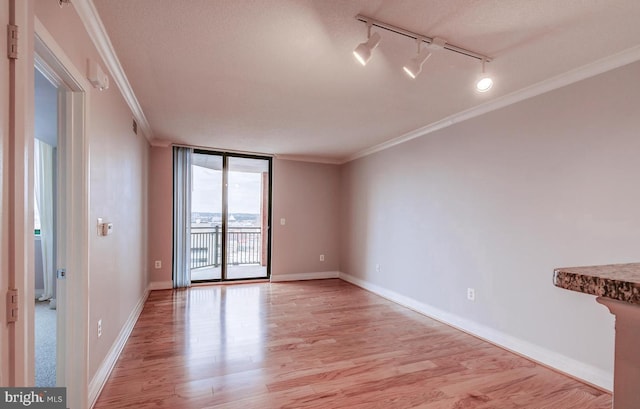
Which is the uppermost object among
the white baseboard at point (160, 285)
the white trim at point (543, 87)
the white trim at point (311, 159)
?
the white trim at point (543, 87)

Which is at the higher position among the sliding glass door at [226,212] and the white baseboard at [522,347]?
the sliding glass door at [226,212]

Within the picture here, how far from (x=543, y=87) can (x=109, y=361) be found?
13.4 feet

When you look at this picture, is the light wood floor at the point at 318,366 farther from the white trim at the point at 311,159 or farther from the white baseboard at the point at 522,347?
the white trim at the point at 311,159

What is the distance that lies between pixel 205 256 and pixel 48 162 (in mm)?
2816

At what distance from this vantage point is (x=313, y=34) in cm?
182

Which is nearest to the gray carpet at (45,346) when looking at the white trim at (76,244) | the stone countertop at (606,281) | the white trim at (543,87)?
the white trim at (76,244)

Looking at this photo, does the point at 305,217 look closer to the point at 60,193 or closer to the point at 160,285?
the point at 160,285

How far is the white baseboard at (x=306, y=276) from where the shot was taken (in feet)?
17.8

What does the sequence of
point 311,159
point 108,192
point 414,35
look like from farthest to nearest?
point 311,159 → point 108,192 → point 414,35

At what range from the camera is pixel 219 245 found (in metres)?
5.48

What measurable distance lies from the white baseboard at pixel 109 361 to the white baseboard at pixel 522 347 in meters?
3.21

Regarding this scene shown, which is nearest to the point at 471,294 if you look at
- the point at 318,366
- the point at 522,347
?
the point at 522,347

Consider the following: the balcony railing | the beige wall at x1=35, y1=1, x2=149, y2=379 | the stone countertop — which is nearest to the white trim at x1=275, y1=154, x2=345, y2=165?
the balcony railing

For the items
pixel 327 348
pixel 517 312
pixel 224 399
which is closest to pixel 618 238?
pixel 517 312
